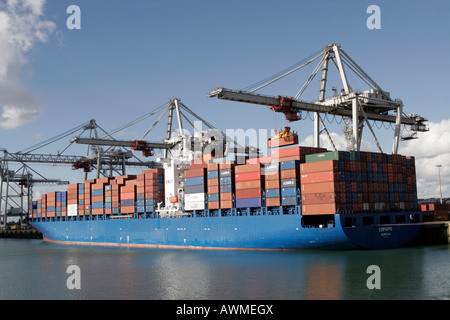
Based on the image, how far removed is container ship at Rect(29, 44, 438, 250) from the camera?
39.9m

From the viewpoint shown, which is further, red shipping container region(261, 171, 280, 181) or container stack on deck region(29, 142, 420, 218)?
red shipping container region(261, 171, 280, 181)

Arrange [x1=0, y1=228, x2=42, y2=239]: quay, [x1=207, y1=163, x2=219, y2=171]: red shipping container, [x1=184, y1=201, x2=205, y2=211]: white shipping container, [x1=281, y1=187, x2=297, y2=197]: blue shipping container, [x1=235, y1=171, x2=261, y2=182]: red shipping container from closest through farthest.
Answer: [x1=281, y1=187, x2=297, y2=197]: blue shipping container < [x1=235, y1=171, x2=261, y2=182]: red shipping container < [x1=207, y1=163, x2=219, y2=171]: red shipping container < [x1=184, y1=201, x2=205, y2=211]: white shipping container < [x1=0, y1=228, x2=42, y2=239]: quay

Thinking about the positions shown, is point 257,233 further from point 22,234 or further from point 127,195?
point 22,234

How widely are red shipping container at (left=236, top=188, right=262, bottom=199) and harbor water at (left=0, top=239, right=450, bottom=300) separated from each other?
5456 millimetres

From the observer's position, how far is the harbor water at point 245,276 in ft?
83.5

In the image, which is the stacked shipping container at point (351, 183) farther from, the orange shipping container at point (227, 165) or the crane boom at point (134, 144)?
the crane boom at point (134, 144)

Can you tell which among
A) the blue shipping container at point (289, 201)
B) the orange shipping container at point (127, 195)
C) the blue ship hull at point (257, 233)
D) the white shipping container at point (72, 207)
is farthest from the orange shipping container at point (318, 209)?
the white shipping container at point (72, 207)

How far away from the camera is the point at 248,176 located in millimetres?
44844

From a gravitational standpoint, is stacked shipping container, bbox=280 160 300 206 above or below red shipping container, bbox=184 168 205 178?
below

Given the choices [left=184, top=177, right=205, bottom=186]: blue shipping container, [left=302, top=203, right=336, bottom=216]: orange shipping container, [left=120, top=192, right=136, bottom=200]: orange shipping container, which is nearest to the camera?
[left=302, top=203, right=336, bottom=216]: orange shipping container

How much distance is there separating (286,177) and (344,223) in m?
6.71

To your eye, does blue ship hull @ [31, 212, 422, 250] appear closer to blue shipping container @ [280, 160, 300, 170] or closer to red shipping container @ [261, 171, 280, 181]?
red shipping container @ [261, 171, 280, 181]

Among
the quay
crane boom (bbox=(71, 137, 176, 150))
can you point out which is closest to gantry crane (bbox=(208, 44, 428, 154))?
crane boom (bbox=(71, 137, 176, 150))

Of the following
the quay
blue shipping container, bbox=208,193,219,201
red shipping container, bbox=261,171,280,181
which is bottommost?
the quay
